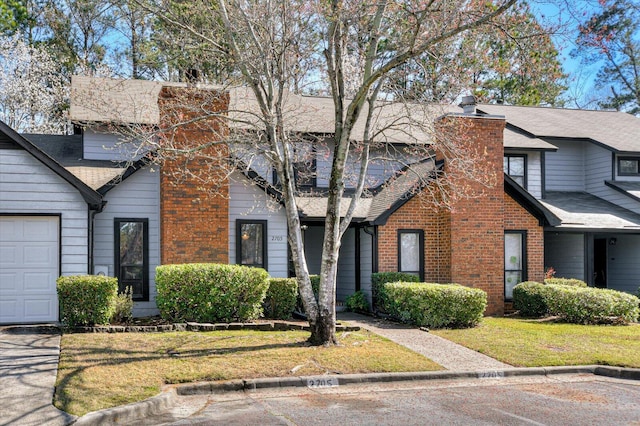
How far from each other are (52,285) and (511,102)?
91.1 feet

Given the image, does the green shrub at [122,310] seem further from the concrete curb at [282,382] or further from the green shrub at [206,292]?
the concrete curb at [282,382]

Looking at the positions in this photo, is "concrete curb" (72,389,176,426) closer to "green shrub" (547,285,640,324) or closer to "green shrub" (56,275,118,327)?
"green shrub" (56,275,118,327)

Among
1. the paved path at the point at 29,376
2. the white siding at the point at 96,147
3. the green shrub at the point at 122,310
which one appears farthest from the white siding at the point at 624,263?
the paved path at the point at 29,376

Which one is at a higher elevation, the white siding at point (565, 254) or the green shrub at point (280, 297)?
the white siding at point (565, 254)

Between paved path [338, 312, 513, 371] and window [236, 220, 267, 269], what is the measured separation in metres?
2.86

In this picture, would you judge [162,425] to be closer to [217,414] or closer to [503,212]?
[217,414]

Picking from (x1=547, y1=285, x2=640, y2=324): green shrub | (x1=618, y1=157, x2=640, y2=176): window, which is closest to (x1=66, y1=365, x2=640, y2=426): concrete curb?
(x1=547, y1=285, x2=640, y2=324): green shrub

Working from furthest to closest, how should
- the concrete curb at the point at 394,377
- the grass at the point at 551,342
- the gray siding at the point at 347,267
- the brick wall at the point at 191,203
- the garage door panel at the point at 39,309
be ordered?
1. the gray siding at the point at 347,267
2. the brick wall at the point at 191,203
3. the garage door panel at the point at 39,309
4. the grass at the point at 551,342
5. the concrete curb at the point at 394,377

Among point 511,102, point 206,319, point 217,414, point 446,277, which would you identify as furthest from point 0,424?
point 511,102

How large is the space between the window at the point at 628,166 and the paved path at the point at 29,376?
19.5m

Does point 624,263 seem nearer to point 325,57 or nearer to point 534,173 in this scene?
point 534,173

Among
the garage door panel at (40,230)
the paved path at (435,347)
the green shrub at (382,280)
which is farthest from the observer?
the green shrub at (382,280)

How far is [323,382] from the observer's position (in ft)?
33.5

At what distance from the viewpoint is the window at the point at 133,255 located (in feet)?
53.0
